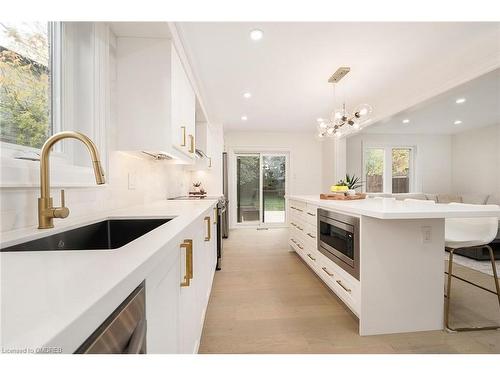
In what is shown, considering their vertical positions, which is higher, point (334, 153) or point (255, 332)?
point (334, 153)

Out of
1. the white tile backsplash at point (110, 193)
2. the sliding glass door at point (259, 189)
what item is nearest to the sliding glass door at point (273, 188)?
the sliding glass door at point (259, 189)

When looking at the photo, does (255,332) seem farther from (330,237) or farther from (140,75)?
(140,75)

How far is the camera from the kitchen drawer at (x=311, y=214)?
2.63m

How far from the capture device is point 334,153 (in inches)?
224

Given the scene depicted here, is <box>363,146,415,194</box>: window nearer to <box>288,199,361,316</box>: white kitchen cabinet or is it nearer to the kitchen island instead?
<box>288,199,361,316</box>: white kitchen cabinet

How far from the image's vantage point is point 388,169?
21.7ft

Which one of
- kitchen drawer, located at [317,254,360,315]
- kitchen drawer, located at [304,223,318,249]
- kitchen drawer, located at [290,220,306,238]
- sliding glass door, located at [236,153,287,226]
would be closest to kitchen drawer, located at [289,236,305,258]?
kitchen drawer, located at [290,220,306,238]

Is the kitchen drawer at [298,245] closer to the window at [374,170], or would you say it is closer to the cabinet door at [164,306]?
the cabinet door at [164,306]

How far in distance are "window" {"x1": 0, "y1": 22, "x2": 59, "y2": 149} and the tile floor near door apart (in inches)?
60.2
